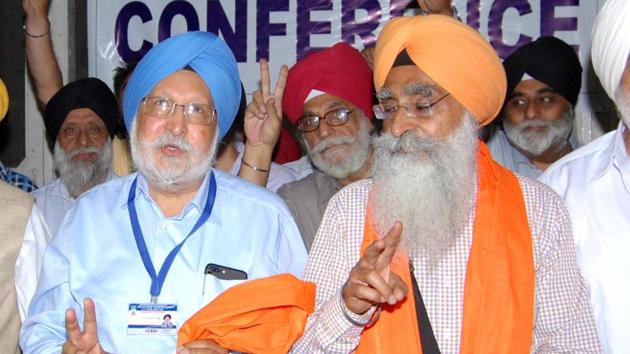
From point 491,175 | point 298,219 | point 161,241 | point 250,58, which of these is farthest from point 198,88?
point 250,58

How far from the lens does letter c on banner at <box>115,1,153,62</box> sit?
18.1 feet

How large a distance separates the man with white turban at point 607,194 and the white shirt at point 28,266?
1954 millimetres

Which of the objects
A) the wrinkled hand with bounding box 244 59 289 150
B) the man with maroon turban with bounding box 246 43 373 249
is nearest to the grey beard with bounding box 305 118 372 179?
the man with maroon turban with bounding box 246 43 373 249

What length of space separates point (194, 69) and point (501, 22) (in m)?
2.76

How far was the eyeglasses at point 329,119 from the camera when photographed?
4116 mm

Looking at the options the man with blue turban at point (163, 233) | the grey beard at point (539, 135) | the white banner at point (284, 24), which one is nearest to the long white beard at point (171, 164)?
the man with blue turban at point (163, 233)

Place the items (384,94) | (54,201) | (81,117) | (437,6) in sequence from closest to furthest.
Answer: (384,94)
(437,6)
(54,201)
(81,117)

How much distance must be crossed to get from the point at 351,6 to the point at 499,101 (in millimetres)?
2512

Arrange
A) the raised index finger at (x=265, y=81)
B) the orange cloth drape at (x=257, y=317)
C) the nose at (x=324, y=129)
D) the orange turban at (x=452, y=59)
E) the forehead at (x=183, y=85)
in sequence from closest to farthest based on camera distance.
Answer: the orange cloth drape at (x=257, y=317), the orange turban at (x=452, y=59), the forehead at (x=183, y=85), the raised index finger at (x=265, y=81), the nose at (x=324, y=129)

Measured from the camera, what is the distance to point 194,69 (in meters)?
3.14

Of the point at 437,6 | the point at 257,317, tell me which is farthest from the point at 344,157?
the point at 257,317

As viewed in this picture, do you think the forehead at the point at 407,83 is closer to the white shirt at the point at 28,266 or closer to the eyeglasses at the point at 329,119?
the eyeglasses at the point at 329,119

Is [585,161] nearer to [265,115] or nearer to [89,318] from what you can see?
[265,115]

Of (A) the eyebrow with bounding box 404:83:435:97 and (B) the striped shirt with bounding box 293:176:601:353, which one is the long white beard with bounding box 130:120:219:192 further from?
(A) the eyebrow with bounding box 404:83:435:97
